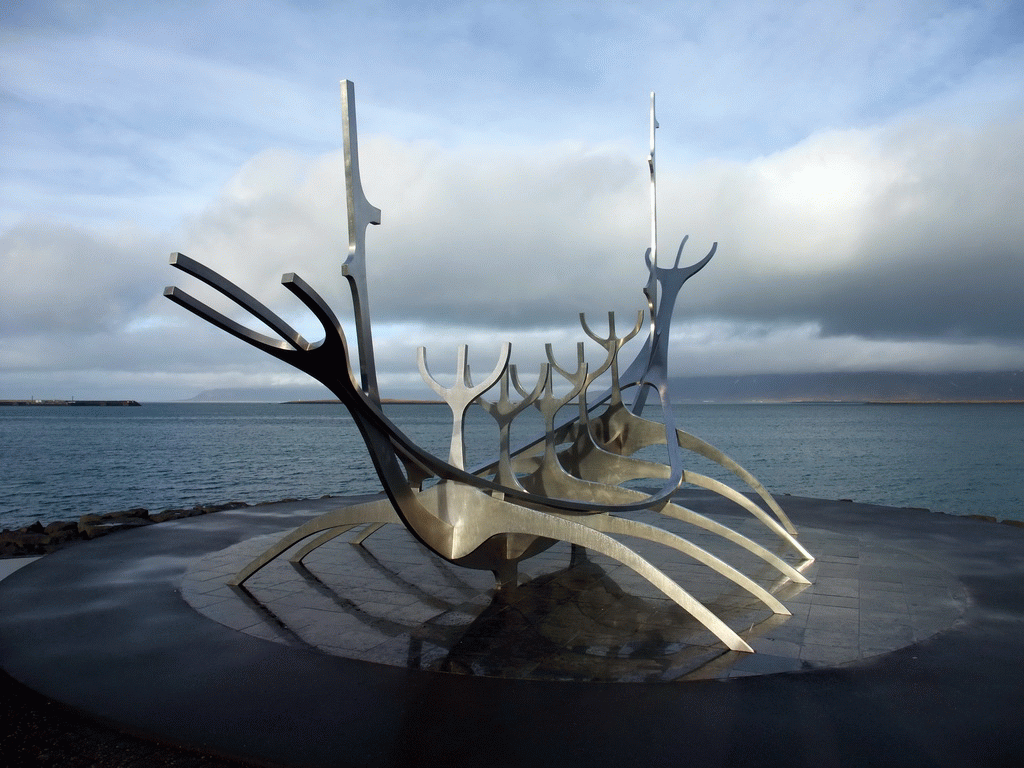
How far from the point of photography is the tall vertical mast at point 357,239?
25.7ft

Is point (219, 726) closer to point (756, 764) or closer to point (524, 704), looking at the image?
point (524, 704)

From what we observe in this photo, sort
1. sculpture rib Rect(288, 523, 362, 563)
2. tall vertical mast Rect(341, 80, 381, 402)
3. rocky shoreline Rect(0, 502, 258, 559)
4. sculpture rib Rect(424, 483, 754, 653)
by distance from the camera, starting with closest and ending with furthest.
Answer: tall vertical mast Rect(341, 80, 381, 402)
sculpture rib Rect(424, 483, 754, 653)
sculpture rib Rect(288, 523, 362, 563)
rocky shoreline Rect(0, 502, 258, 559)

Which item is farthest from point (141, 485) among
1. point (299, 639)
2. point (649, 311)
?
point (299, 639)

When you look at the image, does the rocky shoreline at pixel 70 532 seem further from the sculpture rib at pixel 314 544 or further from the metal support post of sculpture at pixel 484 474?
the metal support post of sculpture at pixel 484 474

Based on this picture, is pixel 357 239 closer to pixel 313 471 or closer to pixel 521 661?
pixel 521 661

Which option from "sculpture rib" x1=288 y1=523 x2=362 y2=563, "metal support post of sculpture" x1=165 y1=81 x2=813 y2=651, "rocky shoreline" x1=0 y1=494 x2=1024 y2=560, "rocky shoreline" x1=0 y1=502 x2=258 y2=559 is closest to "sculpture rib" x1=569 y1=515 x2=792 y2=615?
"metal support post of sculpture" x1=165 y1=81 x2=813 y2=651

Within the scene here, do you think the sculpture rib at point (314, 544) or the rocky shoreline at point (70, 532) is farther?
the rocky shoreline at point (70, 532)

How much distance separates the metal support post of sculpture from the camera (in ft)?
23.8

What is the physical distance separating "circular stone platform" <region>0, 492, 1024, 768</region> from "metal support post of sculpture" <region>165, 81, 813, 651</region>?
0.69 m

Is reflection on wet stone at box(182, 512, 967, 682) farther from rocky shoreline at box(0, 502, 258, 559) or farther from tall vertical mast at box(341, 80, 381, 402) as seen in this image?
rocky shoreline at box(0, 502, 258, 559)

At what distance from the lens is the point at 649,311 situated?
16.2 m

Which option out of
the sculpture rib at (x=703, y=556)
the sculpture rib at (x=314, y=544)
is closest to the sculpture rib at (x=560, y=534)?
the sculpture rib at (x=703, y=556)

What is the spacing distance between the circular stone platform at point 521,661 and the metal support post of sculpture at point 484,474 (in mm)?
687

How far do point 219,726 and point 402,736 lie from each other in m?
1.53
